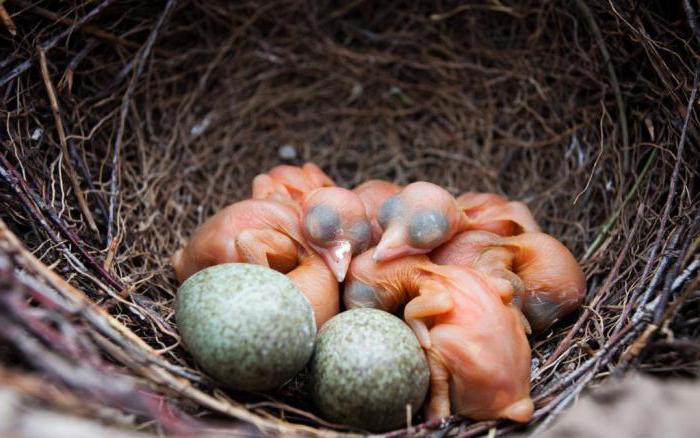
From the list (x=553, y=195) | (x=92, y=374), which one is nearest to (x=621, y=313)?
(x=553, y=195)

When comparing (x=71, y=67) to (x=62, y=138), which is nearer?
(x=62, y=138)

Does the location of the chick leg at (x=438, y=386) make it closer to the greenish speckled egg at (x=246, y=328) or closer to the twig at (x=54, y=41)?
the greenish speckled egg at (x=246, y=328)

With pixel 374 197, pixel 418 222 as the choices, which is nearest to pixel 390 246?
pixel 418 222

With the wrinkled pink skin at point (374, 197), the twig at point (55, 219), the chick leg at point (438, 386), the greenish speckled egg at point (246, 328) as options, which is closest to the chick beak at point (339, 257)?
the wrinkled pink skin at point (374, 197)

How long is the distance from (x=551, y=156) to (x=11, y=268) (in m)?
2.01

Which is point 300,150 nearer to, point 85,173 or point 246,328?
point 85,173

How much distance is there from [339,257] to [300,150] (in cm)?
97

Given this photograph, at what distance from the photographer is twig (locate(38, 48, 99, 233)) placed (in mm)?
2115

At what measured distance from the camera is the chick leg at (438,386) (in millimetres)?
1770

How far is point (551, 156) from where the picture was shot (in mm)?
2619

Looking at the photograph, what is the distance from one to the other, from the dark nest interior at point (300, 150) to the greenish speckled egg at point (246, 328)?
0.30 ft

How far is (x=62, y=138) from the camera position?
212 centimetres

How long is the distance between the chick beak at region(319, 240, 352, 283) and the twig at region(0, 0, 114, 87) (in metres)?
1.14

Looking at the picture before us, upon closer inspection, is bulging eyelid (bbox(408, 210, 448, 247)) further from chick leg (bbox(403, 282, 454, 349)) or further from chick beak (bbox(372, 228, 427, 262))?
chick leg (bbox(403, 282, 454, 349))
